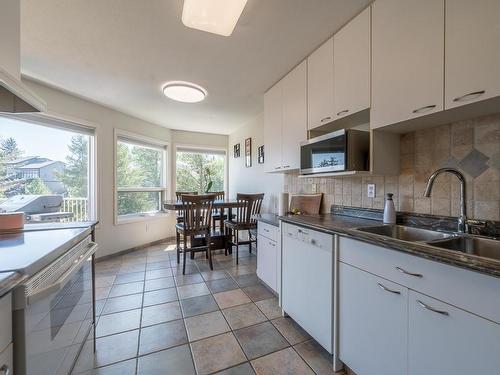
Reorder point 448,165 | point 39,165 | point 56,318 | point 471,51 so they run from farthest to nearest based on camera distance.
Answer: point 39,165 < point 448,165 < point 471,51 < point 56,318

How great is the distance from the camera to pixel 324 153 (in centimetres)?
183

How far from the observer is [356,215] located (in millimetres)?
1925

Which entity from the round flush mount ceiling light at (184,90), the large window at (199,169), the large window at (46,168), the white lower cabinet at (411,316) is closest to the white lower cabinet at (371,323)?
the white lower cabinet at (411,316)

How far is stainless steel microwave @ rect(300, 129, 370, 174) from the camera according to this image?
5.32 feet

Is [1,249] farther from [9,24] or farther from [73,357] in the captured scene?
[9,24]

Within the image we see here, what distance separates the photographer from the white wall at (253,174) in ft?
11.3

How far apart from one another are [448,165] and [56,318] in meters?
2.11

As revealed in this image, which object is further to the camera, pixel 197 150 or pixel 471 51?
pixel 197 150

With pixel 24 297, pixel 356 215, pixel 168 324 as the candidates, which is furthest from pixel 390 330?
pixel 168 324

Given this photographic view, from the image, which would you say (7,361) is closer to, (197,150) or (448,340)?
(448,340)

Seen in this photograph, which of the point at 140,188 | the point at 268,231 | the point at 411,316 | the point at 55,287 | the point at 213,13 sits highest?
the point at 213,13

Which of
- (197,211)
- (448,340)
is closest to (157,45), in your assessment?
(197,211)

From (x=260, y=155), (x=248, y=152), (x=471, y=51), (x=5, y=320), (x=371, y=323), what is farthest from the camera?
(x=248, y=152)

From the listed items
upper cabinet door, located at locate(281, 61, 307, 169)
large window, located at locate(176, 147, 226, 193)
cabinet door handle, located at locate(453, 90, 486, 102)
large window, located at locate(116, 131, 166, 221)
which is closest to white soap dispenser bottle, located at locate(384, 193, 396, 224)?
cabinet door handle, located at locate(453, 90, 486, 102)
